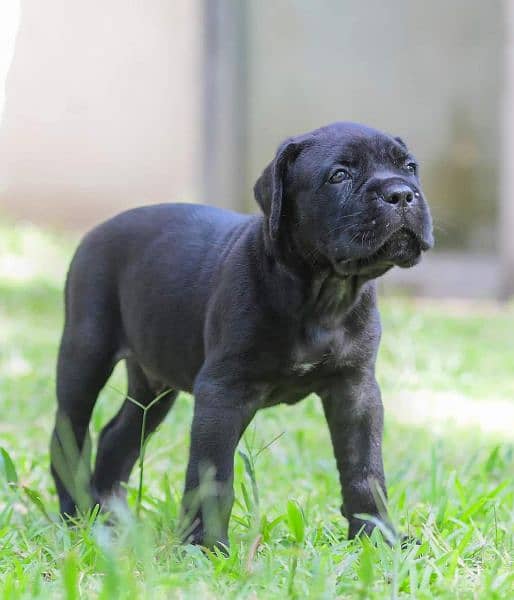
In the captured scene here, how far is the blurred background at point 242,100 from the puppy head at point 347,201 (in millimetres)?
6203

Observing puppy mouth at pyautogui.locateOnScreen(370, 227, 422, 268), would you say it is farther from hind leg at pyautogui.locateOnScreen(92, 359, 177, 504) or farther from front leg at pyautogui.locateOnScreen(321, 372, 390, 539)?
hind leg at pyautogui.locateOnScreen(92, 359, 177, 504)

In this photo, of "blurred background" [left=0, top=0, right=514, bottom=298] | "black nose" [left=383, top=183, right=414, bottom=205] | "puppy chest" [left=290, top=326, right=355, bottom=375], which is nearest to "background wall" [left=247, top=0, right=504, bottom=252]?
"blurred background" [left=0, top=0, right=514, bottom=298]

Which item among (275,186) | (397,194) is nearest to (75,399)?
(275,186)

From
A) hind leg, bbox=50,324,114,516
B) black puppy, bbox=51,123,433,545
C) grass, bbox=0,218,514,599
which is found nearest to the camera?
grass, bbox=0,218,514,599

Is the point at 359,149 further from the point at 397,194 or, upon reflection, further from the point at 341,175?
the point at 397,194

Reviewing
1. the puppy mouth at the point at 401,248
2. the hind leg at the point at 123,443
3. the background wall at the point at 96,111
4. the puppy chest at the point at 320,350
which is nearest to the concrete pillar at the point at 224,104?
the background wall at the point at 96,111

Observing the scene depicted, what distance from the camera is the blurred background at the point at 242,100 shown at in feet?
32.3

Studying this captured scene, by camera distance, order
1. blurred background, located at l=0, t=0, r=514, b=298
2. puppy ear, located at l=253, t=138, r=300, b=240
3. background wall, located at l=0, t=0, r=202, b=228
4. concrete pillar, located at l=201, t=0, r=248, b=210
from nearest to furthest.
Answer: puppy ear, located at l=253, t=138, r=300, b=240 → blurred background, located at l=0, t=0, r=514, b=298 → concrete pillar, located at l=201, t=0, r=248, b=210 → background wall, located at l=0, t=0, r=202, b=228

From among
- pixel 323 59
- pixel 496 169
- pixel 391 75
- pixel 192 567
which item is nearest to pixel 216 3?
pixel 323 59

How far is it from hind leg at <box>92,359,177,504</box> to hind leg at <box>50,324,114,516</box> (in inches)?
5.8

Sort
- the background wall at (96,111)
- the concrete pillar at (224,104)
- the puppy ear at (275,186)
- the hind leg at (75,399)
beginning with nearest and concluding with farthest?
the puppy ear at (275,186) < the hind leg at (75,399) < the concrete pillar at (224,104) < the background wall at (96,111)

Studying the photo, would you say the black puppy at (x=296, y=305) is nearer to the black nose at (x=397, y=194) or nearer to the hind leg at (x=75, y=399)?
the black nose at (x=397, y=194)

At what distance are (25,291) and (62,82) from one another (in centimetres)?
383

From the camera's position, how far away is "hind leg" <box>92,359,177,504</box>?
4.27m
